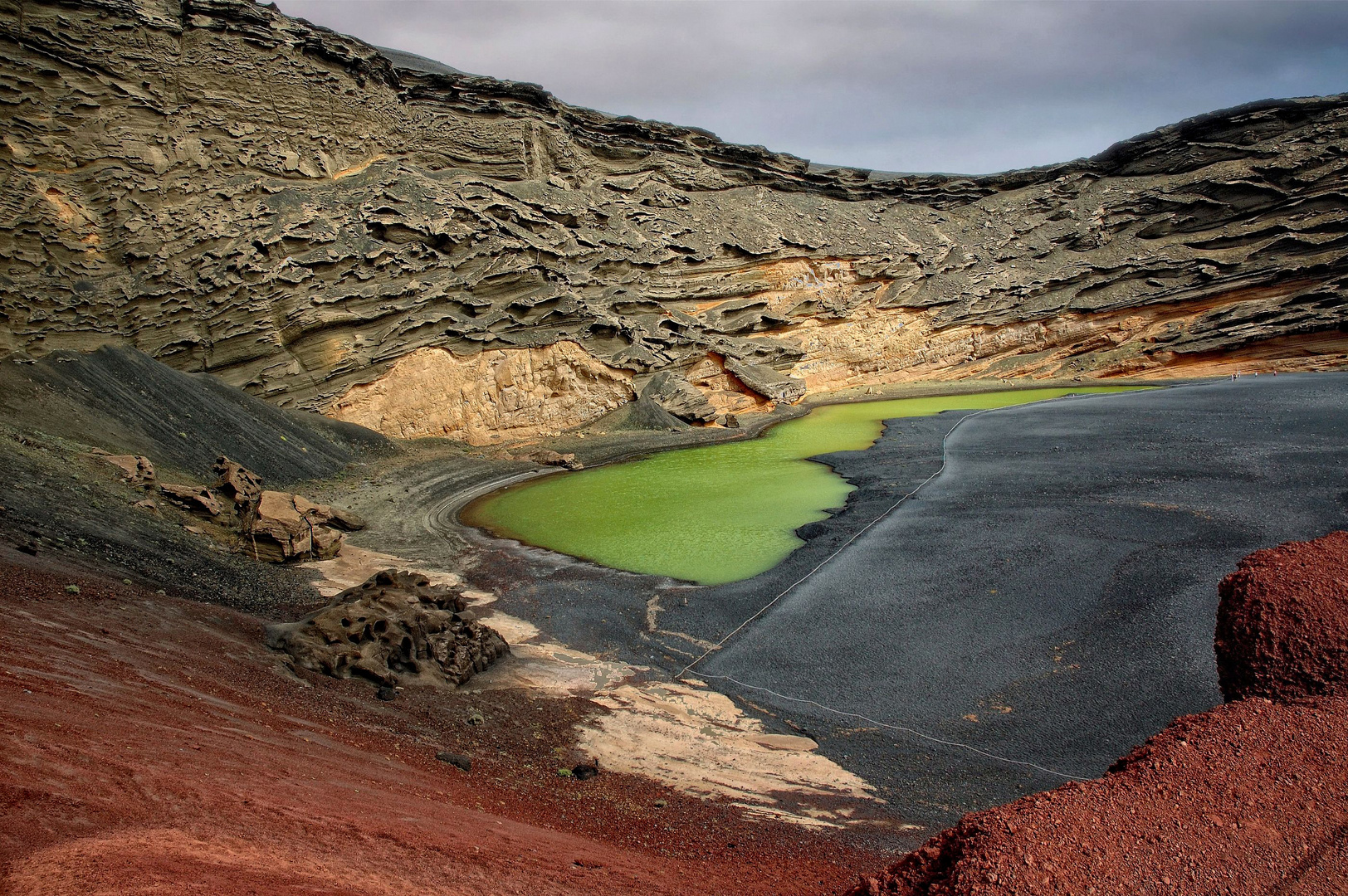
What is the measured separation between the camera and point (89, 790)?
3.24m

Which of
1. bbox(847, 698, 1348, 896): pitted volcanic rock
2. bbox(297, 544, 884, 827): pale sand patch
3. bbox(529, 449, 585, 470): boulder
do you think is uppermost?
bbox(847, 698, 1348, 896): pitted volcanic rock

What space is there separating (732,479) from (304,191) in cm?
1448

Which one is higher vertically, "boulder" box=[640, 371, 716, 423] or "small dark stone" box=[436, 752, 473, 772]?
"boulder" box=[640, 371, 716, 423]

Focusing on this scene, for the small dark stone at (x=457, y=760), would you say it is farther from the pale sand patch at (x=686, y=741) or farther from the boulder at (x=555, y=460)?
the boulder at (x=555, y=460)

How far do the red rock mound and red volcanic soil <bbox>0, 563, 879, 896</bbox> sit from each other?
2437 mm

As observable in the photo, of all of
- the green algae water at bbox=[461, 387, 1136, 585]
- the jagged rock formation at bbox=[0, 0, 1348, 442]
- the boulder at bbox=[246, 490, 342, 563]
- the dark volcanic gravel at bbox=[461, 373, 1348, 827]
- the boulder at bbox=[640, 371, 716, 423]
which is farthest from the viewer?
the boulder at bbox=[640, 371, 716, 423]

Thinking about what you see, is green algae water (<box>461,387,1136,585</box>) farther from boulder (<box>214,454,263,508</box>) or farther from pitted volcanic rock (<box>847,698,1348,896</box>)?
pitted volcanic rock (<box>847,698,1348,896</box>)

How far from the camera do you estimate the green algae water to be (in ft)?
42.7

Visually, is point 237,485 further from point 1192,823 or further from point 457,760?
point 1192,823

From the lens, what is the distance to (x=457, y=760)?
5.77 m

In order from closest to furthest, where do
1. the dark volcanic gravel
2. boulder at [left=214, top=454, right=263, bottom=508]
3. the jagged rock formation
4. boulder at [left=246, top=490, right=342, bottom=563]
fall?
the dark volcanic gravel < boulder at [left=246, top=490, right=342, bottom=563] < boulder at [left=214, top=454, right=263, bottom=508] < the jagged rock formation

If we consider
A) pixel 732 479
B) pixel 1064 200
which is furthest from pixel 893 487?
pixel 1064 200

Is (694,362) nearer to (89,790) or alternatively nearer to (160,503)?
(160,503)

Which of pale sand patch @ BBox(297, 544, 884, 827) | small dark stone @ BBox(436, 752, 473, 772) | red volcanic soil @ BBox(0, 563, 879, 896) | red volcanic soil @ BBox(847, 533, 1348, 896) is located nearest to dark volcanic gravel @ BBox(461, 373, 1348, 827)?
pale sand patch @ BBox(297, 544, 884, 827)
